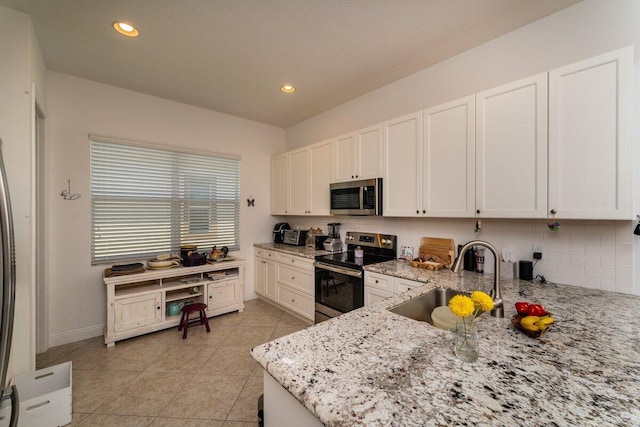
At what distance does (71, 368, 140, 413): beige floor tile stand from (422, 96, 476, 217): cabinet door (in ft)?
9.75

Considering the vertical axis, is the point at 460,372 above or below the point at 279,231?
below

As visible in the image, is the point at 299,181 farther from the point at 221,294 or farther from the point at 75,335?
the point at 75,335

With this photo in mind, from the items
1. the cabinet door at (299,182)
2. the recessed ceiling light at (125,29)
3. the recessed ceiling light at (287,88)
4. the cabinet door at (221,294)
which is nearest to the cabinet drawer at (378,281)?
the cabinet door at (299,182)

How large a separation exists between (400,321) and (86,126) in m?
3.74

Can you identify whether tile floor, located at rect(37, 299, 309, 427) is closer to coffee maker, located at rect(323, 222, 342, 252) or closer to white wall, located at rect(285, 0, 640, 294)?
coffee maker, located at rect(323, 222, 342, 252)

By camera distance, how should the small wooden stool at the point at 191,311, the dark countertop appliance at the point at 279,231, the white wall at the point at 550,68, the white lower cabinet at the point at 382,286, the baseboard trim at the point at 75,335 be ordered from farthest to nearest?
the dark countertop appliance at the point at 279,231
the small wooden stool at the point at 191,311
the baseboard trim at the point at 75,335
the white lower cabinet at the point at 382,286
the white wall at the point at 550,68

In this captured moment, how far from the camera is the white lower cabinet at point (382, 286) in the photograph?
81.1 inches

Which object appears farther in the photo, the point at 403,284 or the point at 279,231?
the point at 279,231

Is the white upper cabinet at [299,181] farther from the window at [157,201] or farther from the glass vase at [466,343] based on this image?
the glass vase at [466,343]

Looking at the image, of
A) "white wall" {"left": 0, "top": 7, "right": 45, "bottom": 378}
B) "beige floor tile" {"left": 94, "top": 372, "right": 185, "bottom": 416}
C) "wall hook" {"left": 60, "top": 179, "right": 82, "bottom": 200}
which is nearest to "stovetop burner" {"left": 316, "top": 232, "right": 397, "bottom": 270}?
"beige floor tile" {"left": 94, "top": 372, "right": 185, "bottom": 416}

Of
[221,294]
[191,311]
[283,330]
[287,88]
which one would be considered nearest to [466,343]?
[283,330]

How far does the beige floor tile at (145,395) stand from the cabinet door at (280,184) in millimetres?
2462

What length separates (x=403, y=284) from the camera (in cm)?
207

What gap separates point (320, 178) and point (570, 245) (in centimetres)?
249
